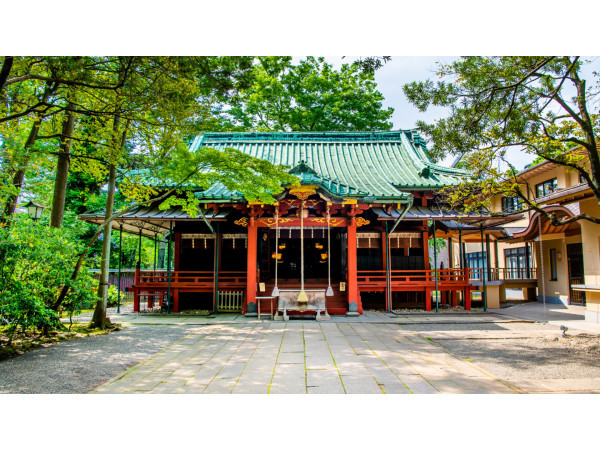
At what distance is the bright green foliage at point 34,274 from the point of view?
6199mm

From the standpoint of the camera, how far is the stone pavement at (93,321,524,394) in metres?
4.63

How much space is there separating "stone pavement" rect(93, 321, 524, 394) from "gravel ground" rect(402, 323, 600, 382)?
460 millimetres

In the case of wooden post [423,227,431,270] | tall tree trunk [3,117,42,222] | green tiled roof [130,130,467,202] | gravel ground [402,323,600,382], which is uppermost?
green tiled roof [130,130,467,202]

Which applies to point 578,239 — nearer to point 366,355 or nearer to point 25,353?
point 366,355

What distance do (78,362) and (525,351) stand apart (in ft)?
26.3

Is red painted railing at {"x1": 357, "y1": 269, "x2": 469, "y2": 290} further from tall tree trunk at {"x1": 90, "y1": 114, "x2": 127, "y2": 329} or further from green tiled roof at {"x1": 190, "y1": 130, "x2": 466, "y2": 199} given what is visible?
tall tree trunk at {"x1": 90, "y1": 114, "x2": 127, "y2": 329}

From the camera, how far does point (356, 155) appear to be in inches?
618

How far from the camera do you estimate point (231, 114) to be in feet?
72.4

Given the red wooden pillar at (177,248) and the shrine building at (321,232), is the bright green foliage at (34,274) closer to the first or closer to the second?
the shrine building at (321,232)

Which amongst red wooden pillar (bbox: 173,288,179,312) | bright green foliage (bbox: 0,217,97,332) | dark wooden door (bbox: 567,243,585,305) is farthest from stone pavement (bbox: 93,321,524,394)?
dark wooden door (bbox: 567,243,585,305)

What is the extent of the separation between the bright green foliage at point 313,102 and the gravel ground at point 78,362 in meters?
16.5

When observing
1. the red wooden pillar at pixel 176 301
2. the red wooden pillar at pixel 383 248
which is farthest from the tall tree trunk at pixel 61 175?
the red wooden pillar at pixel 383 248

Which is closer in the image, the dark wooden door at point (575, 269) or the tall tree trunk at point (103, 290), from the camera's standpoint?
the tall tree trunk at point (103, 290)

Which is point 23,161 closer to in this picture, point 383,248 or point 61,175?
point 61,175
